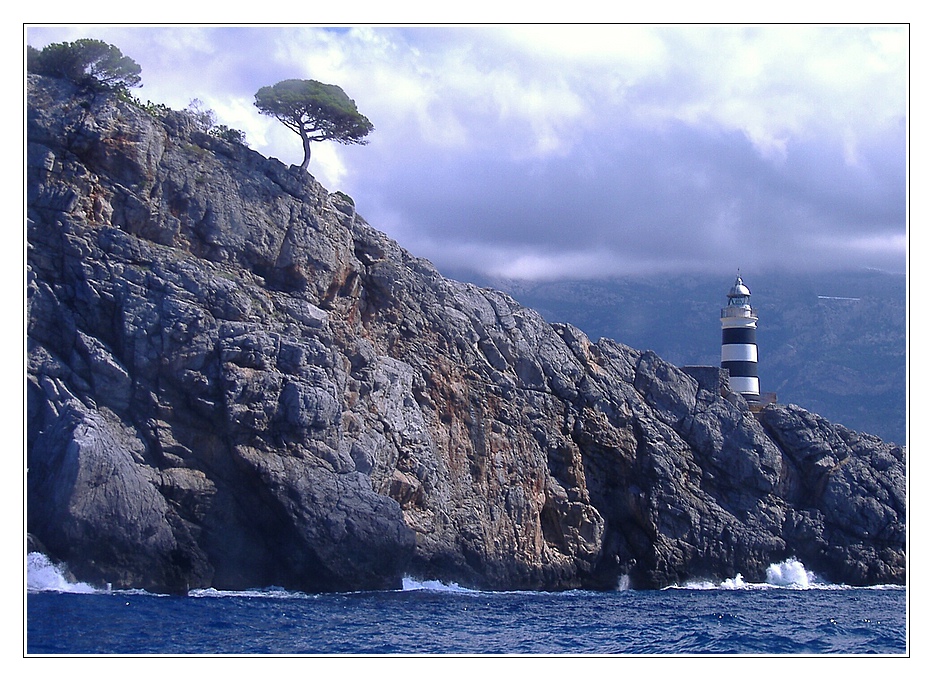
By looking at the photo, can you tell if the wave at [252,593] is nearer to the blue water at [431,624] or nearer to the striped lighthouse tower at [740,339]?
the blue water at [431,624]

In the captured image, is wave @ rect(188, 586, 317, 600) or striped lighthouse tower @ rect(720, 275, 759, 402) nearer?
wave @ rect(188, 586, 317, 600)

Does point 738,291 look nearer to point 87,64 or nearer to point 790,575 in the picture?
point 790,575

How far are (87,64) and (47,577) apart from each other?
1565 centimetres

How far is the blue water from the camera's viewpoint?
934 inches

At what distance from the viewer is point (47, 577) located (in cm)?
2802

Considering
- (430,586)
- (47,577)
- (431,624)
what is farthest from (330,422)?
(47,577)

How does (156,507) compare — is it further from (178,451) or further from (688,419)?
(688,419)

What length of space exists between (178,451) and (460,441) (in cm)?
996

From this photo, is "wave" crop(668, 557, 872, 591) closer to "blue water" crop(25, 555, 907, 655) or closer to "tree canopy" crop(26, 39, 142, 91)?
"blue water" crop(25, 555, 907, 655)

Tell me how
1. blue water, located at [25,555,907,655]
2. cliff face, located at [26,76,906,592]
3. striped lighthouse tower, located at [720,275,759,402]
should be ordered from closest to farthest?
blue water, located at [25,555,907,655], cliff face, located at [26,76,906,592], striped lighthouse tower, located at [720,275,759,402]

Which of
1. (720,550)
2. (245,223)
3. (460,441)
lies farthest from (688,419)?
(245,223)

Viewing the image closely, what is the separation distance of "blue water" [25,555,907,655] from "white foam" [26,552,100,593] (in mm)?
33

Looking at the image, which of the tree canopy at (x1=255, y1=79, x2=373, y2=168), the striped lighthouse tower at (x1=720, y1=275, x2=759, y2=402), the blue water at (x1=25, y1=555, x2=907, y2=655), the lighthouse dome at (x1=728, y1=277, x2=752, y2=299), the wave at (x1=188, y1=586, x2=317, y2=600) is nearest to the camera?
the blue water at (x1=25, y1=555, x2=907, y2=655)

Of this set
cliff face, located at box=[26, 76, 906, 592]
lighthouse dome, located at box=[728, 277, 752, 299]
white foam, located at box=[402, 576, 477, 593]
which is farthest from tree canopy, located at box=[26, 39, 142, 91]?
lighthouse dome, located at box=[728, 277, 752, 299]
